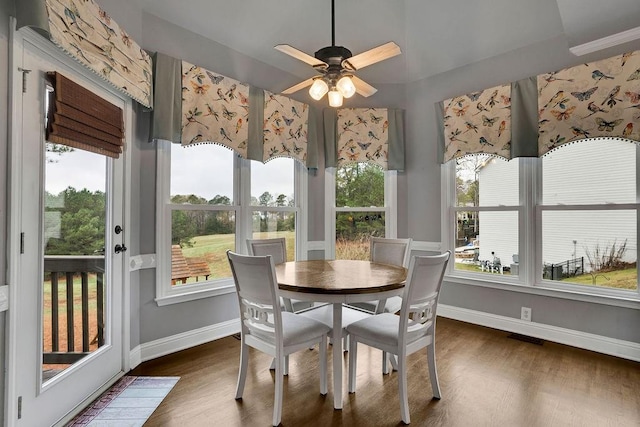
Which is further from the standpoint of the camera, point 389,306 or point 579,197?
point 579,197

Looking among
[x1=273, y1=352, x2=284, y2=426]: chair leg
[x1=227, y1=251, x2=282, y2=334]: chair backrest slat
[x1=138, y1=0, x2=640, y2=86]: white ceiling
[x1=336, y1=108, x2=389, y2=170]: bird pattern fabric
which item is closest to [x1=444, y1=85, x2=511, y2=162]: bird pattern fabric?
[x1=138, y1=0, x2=640, y2=86]: white ceiling

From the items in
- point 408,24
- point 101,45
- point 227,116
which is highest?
point 408,24

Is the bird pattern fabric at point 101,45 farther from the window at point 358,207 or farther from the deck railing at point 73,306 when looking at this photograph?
the window at point 358,207

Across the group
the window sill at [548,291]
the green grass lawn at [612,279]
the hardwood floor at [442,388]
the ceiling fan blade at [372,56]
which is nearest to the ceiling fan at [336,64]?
the ceiling fan blade at [372,56]

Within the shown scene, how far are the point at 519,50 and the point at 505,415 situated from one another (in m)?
3.24

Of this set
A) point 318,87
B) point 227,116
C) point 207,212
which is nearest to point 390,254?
point 318,87

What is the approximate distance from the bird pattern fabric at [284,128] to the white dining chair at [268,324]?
1.71 m

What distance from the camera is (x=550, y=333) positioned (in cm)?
311

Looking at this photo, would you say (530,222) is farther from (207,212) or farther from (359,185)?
(207,212)

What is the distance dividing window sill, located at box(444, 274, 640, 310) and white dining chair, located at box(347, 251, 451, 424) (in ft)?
5.68

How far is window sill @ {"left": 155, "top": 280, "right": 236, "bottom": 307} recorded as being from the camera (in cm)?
279

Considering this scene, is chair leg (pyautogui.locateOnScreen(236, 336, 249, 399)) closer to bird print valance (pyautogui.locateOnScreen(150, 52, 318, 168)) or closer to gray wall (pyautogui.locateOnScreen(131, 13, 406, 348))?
gray wall (pyautogui.locateOnScreen(131, 13, 406, 348))

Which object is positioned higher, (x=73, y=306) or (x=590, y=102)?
(x=590, y=102)

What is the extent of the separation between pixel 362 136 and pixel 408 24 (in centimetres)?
127
